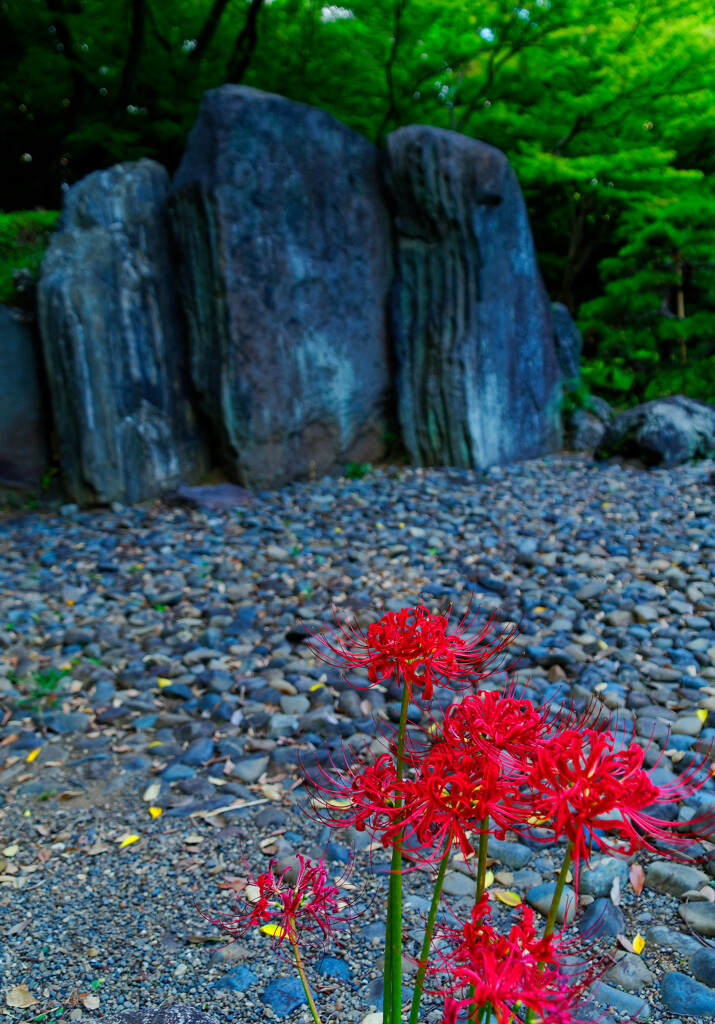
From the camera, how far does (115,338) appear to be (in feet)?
19.0

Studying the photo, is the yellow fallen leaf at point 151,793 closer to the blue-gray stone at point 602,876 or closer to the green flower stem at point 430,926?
the blue-gray stone at point 602,876

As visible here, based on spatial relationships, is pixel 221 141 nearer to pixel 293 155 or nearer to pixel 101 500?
pixel 293 155

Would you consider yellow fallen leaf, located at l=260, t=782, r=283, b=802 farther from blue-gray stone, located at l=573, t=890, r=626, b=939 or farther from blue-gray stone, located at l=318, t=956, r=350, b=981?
blue-gray stone, located at l=573, t=890, r=626, b=939

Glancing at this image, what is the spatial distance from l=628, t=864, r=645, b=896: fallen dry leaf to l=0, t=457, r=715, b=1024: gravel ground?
3cm

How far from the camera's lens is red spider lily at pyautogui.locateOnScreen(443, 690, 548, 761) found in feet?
2.72

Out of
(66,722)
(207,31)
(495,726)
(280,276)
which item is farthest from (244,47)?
(495,726)

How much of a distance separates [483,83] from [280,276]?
15.4 feet

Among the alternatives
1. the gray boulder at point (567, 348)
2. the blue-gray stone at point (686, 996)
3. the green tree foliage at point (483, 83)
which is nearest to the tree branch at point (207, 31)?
the green tree foliage at point (483, 83)

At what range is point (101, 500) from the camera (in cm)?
583

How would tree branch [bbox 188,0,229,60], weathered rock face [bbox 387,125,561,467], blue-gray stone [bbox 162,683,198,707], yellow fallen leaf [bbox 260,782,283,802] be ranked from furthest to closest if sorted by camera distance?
tree branch [bbox 188,0,229,60] → weathered rock face [bbox 387,125,561,467] → blue-gray stone [bbox 162,683,198,707] → yellow fallen leaf [bbox 260,782,283,802]

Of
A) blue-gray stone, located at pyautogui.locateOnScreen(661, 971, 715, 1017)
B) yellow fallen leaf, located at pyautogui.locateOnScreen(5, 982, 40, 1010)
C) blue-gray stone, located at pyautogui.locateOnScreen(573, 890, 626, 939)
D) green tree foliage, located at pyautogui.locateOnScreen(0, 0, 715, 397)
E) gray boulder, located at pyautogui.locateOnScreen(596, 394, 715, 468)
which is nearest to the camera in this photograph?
blue-gray stone, located at pyautogui.locateOnScreen(661, 971, 715, 1017)

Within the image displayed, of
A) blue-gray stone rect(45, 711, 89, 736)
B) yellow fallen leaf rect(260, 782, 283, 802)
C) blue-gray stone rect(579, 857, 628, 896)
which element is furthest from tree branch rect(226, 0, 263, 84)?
blue-gray stone rect(579, 857, 628, 896)

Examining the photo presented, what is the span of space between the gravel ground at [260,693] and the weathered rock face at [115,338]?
51cm

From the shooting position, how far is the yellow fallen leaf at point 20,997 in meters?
1.63
